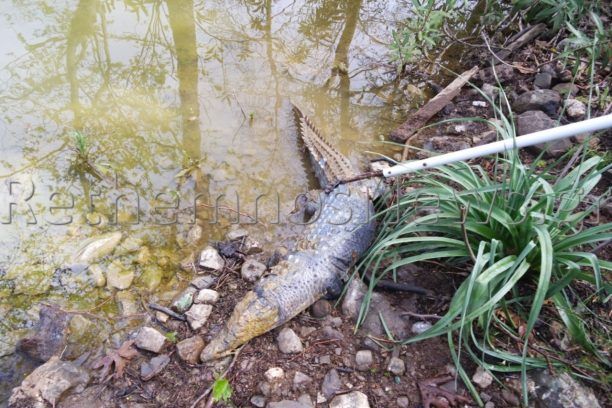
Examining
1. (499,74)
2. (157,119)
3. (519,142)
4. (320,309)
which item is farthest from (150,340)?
(499,74)

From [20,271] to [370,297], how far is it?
7.78 ft

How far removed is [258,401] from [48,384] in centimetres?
113

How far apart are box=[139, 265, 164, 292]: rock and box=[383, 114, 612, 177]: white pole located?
5.68ft

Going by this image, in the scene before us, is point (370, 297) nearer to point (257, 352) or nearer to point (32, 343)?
point (257, 352)

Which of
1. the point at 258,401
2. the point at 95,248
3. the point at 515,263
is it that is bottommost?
the point at 258,401

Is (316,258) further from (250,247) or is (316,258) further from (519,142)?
(519,142)

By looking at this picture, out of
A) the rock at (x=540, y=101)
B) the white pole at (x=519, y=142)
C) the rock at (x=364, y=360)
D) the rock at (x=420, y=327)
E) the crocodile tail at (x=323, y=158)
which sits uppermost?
the rock at (x=540, y=101)

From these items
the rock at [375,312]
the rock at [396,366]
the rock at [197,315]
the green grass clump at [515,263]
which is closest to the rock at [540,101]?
the green grass clump at [515,263]

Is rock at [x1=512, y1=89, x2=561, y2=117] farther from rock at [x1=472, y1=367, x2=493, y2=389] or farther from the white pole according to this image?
rock at [x1=472, y1=367, x2=493, y2=389]

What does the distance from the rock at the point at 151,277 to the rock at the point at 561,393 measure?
236cm

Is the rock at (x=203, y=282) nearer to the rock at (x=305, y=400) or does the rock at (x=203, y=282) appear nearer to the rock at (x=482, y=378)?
the rock at (x=305, y=400)

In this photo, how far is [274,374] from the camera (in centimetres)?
227

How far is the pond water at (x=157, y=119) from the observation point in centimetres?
300

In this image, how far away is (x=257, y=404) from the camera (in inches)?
84.2
